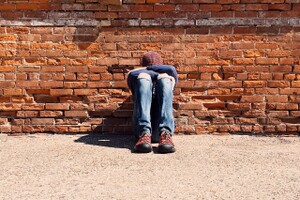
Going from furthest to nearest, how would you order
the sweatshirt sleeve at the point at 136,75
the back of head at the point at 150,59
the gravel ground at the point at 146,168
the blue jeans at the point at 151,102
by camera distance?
the back of head at the point at 150,59
the sweatshirt sleeve at the point at 136,75
the blue jeans at the point at 151,102
the gravel ground at the point at 146,168

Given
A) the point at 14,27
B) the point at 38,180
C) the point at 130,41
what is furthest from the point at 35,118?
the point at 38,180

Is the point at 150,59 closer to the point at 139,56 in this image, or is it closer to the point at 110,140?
the point at 139,56

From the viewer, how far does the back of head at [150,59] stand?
421 centimetres

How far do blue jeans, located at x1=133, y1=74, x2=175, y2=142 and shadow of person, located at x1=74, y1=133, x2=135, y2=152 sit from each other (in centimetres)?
24

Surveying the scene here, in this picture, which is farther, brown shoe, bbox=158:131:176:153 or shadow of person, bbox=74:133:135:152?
shadow of person, bbox=74:133:135:152

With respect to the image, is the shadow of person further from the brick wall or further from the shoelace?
the shoelace

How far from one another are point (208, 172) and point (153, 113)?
1.15 meters

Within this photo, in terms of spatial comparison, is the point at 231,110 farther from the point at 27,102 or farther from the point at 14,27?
the point at 14,27

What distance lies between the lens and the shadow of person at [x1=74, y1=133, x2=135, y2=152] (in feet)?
13.4

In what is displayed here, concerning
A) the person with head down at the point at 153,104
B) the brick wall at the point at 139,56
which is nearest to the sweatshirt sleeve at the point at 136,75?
the person with head down at the point at 153,104

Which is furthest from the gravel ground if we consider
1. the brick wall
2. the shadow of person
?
the brick wall

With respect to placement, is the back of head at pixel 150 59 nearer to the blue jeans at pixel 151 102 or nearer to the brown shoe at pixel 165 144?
the blue jeans at pixel 151 102

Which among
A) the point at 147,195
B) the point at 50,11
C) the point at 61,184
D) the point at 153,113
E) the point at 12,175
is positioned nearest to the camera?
the point at 147,195

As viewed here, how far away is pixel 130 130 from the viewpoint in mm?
4609
